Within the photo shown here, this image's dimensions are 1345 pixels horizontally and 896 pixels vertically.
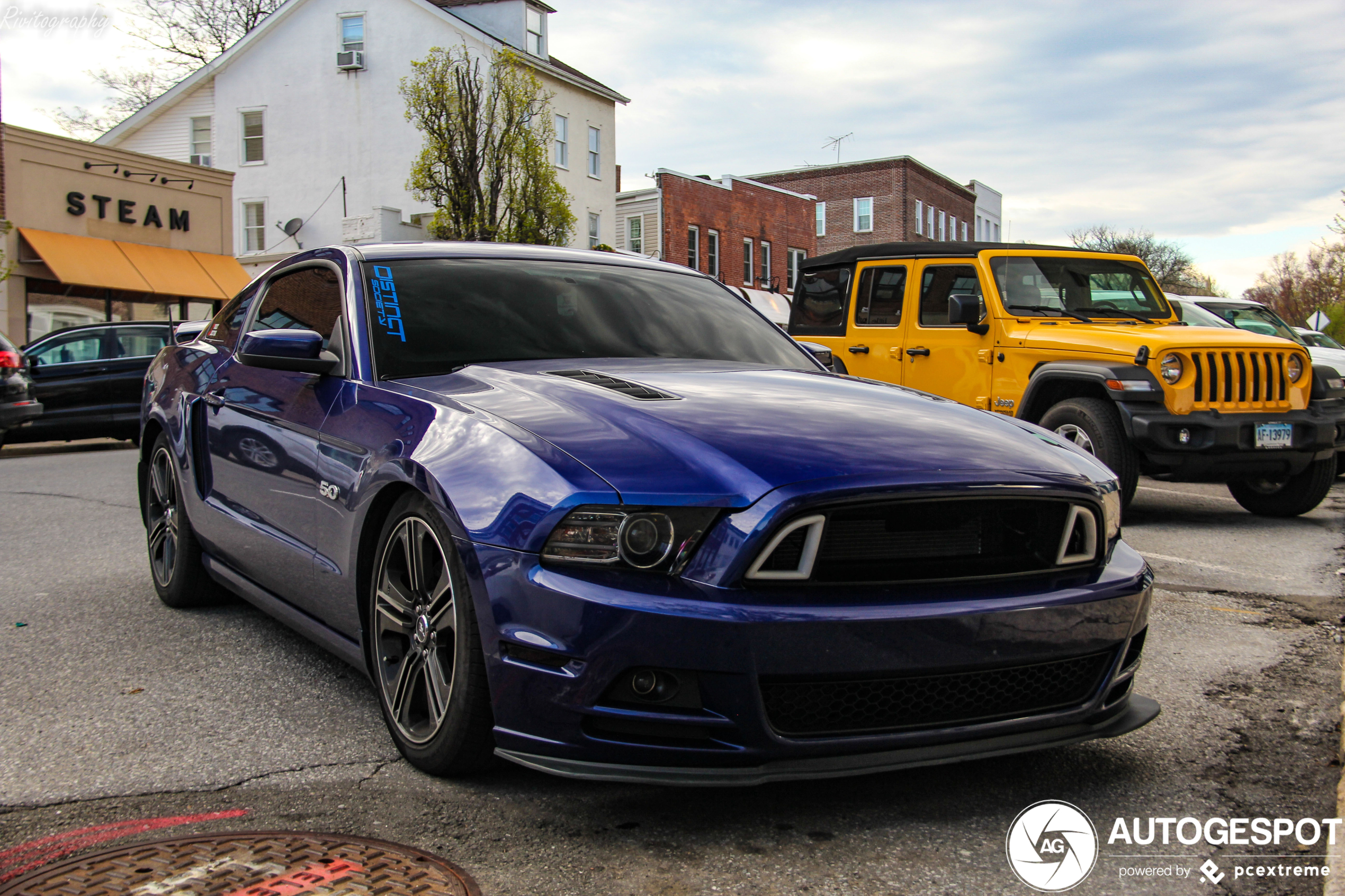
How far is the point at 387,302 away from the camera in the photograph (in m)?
4.02

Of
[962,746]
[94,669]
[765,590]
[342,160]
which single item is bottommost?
[94,669]

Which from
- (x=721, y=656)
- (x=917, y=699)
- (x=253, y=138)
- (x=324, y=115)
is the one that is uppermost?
(x=324, y=115)

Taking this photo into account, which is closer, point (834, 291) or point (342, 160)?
point (834, 291)

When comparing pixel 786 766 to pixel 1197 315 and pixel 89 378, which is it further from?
pixel 89 378

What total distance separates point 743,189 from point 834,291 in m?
32.9

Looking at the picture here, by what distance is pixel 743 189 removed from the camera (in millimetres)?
42531

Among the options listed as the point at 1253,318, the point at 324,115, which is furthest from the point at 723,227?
the point at 1253,318

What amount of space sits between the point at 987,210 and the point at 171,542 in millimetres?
66250

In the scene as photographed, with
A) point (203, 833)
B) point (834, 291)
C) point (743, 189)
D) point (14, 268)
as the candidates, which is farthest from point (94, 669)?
point (743, 189)

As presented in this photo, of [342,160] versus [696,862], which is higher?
[342,160]

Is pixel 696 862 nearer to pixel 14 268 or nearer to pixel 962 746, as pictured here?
pixel 962 746

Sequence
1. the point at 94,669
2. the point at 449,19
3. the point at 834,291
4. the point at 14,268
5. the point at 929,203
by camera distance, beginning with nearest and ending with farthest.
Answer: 1. the point at 94,669
2. the point at 834,291
3. the point at 14,268
4. the point at 449,19
5. the point at 929,203

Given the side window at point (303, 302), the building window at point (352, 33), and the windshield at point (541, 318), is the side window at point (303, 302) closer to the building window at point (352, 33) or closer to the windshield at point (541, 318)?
A: the windshield at point (541, 318)

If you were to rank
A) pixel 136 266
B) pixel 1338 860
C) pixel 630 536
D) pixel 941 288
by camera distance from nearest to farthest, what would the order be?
pixel 1338 860 → pixel 630 536 → pixel 941 288 → pixel 136 266
